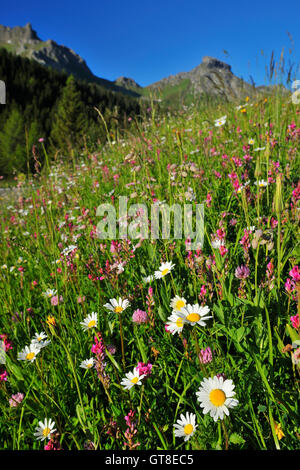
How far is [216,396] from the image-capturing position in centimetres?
92

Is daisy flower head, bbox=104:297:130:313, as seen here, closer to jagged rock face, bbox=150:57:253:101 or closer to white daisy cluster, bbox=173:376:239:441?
white daisy cluster, bbox=173:376:239:441

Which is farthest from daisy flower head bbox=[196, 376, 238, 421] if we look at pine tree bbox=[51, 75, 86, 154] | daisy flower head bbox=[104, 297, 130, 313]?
pine tree bbox=[51, 75, 86, 154]

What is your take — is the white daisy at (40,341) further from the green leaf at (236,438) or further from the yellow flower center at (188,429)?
the green leaf at (236,438)

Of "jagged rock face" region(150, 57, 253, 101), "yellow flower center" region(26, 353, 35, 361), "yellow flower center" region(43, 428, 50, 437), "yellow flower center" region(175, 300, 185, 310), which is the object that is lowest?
"yellow flower center" region(43, 428, 50, 437)

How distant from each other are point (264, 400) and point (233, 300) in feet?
1.45

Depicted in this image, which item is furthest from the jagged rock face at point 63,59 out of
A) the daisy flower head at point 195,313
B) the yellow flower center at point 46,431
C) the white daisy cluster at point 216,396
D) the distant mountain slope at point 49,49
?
the white daisy cluster at point 216,396

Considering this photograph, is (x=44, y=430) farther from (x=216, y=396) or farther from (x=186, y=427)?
(x=216, y=396)

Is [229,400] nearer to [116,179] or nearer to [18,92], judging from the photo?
[116,179]

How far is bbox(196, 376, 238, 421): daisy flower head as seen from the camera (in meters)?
0.89

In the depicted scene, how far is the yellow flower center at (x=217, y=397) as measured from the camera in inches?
35.8

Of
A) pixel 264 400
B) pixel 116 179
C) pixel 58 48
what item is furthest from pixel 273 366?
pixel 58 48

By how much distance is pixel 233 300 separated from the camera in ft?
4.48

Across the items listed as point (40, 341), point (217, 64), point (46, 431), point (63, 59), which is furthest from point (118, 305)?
point (63, 59)
